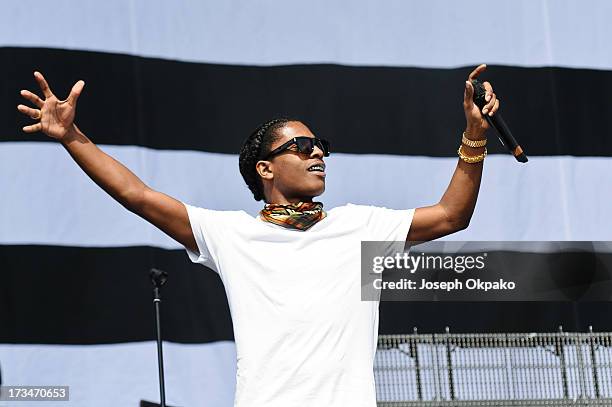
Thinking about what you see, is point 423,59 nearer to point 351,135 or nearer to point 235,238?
point 351,135

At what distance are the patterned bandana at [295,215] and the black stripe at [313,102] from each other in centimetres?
185

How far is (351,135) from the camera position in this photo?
4270 mm

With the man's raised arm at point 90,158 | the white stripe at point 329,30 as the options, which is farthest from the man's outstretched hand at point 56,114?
the white stripe at point 329,30

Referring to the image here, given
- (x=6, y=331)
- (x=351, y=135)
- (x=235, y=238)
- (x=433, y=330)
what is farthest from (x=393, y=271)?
(x=235, y=238)

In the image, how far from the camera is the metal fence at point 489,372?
3.56m

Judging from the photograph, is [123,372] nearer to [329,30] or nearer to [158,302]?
[158,302]

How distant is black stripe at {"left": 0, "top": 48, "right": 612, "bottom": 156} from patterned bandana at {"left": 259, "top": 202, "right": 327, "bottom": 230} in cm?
185

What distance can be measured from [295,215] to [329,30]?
2.21 meters

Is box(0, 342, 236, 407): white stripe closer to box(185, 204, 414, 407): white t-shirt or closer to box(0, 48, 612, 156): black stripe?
box(0, 48, 612, 156): black stripe

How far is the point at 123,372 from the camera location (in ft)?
12.5

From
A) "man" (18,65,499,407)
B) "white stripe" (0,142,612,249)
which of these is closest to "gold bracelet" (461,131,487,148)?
"man" (18,65,499,407)

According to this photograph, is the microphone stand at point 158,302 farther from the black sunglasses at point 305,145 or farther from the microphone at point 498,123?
the microphone at point 498,123

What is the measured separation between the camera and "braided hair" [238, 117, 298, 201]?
2465 millimetres

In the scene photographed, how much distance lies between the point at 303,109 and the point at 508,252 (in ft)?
3.14
